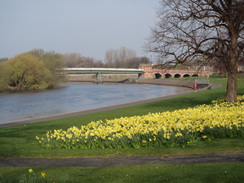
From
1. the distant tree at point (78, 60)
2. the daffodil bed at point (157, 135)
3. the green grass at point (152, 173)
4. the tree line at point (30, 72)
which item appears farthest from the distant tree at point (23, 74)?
Result: the distant tree at point (78, 60)

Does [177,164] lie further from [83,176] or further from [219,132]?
[219,132]

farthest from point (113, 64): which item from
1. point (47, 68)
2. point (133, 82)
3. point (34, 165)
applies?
point (34, 165)

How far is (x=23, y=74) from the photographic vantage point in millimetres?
69250

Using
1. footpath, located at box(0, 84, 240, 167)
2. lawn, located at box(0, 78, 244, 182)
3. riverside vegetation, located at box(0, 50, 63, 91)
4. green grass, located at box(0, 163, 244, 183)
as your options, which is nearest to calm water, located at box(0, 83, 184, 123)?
riverside vegetation, located at box(0, 50, 63, 91)

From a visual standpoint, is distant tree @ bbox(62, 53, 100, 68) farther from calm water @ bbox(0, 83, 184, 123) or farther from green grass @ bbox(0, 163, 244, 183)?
green grass @ bbox(0, 163, 244, 183)

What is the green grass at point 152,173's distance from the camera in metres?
6.56

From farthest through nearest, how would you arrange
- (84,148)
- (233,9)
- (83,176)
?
(233,9), (84,148), (83,176)

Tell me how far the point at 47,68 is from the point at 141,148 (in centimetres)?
6880

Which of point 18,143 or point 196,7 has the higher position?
point 196,7

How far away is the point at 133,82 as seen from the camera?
103125 mm

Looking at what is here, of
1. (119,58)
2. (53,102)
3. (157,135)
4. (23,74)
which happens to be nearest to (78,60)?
(119,58)

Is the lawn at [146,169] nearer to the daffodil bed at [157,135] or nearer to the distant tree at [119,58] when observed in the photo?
the daffodil bed at [157,135]

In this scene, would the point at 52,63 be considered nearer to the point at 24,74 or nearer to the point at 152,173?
the point at 24,74

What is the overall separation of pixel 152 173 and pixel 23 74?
65201 mm
